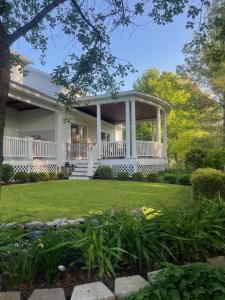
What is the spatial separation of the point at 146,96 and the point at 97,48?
41.0 feet

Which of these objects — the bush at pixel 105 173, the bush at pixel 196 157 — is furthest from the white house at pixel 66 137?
the bush at pixel 196 157

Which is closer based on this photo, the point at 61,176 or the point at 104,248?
the point at 104,248

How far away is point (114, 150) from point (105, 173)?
1.80 metres

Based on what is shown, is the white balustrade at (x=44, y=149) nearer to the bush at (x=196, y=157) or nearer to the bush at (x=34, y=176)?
the bush at (x=34, y=176)

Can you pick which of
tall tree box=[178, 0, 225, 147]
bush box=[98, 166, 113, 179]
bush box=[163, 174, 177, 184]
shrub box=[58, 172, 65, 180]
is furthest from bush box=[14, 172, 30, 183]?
tall tree box=[178, 0, 225, 147]

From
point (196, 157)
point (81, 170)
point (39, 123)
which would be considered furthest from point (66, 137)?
point (196, 157)

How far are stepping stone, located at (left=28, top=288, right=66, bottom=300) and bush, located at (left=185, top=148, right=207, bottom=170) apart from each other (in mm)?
12757

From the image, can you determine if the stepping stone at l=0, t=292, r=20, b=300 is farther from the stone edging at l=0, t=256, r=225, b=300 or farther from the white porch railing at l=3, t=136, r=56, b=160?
the white porch railing at l=3, t=136, r=56, b=160

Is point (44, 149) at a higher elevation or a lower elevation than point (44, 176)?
higher

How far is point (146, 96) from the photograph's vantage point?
1717 centimetres

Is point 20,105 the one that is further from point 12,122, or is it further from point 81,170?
point 81,170

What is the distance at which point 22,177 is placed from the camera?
13766 mm

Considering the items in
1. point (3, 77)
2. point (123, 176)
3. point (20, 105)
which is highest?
point (20, 105)

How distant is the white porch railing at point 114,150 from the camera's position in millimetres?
17427
